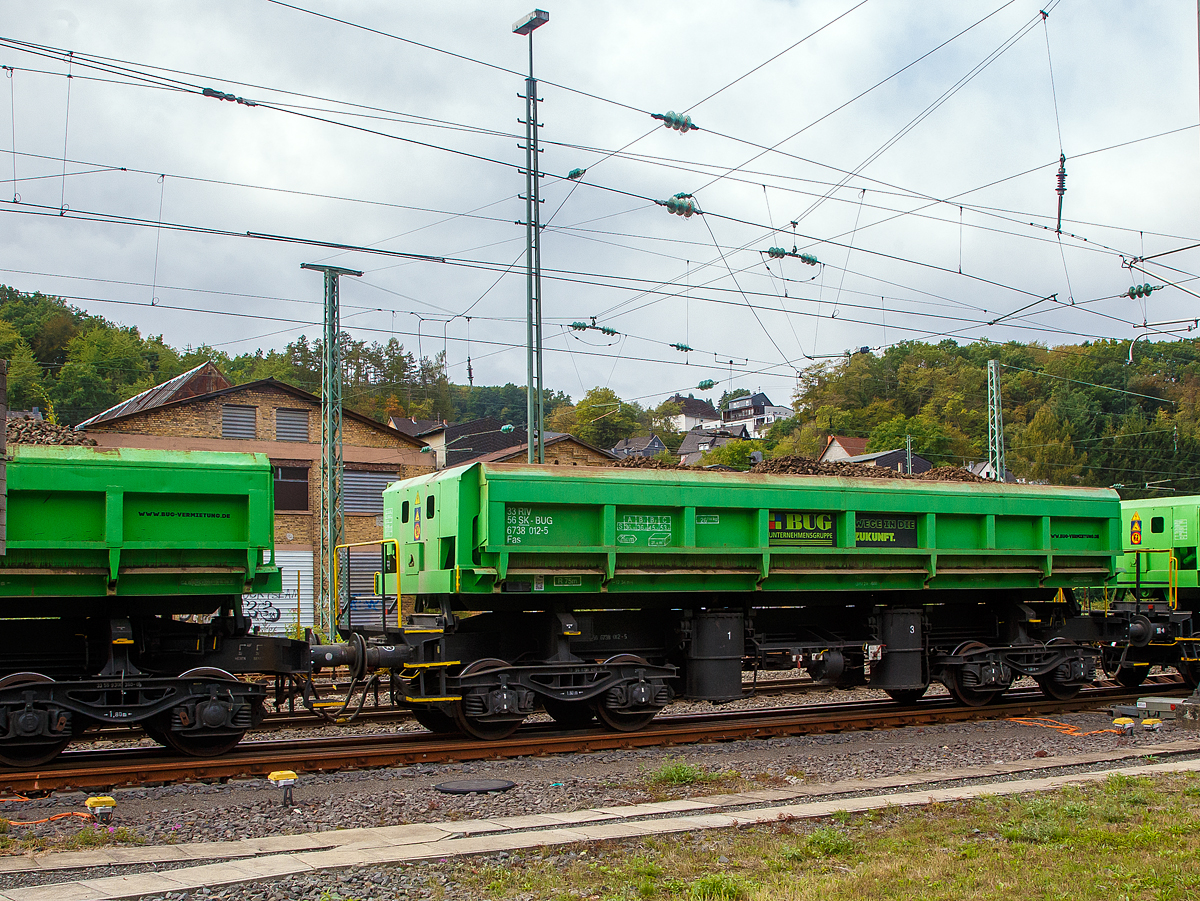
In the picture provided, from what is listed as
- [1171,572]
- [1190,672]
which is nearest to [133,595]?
[1171,572]

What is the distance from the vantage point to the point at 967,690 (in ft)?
45.1

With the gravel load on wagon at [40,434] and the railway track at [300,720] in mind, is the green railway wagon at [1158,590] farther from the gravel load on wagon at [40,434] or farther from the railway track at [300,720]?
the gravel load on wagon at [40,434]

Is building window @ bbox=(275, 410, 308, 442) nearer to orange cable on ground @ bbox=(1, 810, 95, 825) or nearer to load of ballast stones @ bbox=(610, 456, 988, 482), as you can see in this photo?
load of ballast stones @ bbox=(610, 456, 988, 482)

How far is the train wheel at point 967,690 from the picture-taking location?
537 inches

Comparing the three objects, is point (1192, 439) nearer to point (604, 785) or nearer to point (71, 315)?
point (604, 785)

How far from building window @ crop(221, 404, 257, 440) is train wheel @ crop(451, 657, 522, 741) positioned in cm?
2412

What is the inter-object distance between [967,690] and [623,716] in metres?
5.26

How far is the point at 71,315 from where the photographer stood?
259 feet

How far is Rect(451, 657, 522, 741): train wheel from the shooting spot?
35.8 feet

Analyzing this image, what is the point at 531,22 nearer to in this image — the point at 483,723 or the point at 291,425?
the point at 483,723

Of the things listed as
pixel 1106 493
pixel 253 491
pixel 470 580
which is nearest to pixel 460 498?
pixel 470 580

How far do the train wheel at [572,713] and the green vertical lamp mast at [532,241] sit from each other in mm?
6040

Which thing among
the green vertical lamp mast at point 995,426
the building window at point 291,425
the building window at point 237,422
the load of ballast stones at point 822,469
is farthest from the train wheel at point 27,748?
the green vertical lamp mast at point 995,426

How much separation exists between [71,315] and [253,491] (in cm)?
7988
